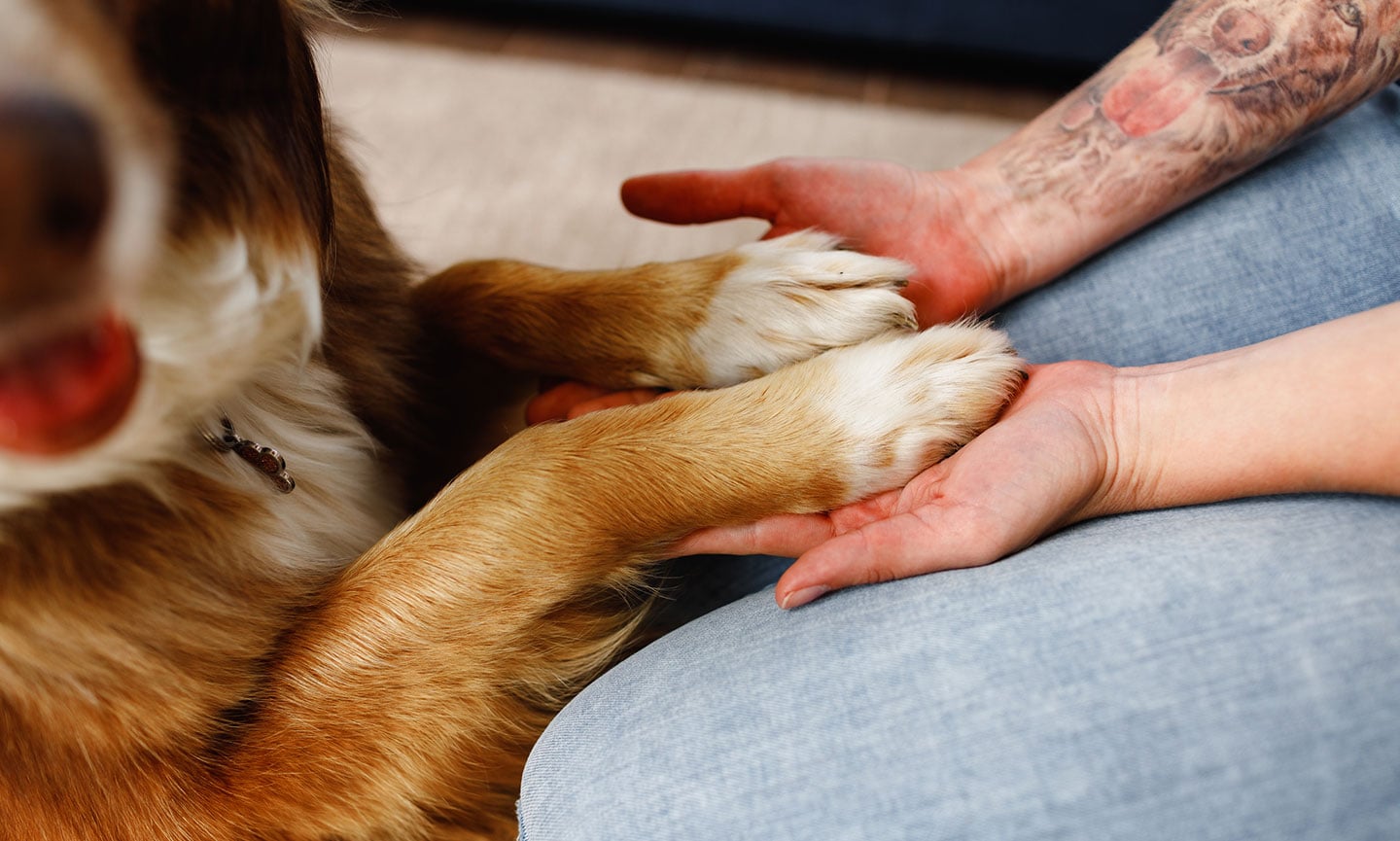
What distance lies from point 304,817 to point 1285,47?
1.52 meters

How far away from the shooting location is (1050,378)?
3.82ft

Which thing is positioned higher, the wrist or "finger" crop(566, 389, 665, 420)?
the wrist

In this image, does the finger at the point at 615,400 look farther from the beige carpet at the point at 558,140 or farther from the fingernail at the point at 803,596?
the beige carpet at the point at 558,140

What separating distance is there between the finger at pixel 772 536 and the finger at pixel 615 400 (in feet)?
0.82

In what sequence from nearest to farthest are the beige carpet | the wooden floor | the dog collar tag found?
the dog collar tag < the beige carpet < the wooden floor

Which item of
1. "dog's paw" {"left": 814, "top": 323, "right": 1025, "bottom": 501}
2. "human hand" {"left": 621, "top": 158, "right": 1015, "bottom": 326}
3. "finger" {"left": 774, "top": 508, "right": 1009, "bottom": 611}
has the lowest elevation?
"finger" {"left": 774, "top": 508, "right": 1009, "bottom": 611}

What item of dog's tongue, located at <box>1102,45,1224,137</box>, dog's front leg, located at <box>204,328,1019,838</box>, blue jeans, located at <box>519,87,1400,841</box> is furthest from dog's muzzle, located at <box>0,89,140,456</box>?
dog's tongue, located at <box>1102,45,1224,137</box>

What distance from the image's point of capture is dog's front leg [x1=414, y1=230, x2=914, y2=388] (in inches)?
50.2

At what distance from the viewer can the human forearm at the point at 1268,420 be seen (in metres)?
0.92

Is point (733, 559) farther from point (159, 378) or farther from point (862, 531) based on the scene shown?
point (159, 378)

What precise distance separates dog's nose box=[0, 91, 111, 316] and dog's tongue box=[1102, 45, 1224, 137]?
4.23ft

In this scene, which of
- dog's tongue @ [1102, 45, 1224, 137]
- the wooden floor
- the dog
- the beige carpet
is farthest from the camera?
the wooden floor

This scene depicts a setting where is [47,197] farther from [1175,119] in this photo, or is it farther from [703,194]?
[1175,119]

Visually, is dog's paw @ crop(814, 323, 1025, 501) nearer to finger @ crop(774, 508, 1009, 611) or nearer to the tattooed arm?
finger @ crop(774, 508, 1009, 611)
